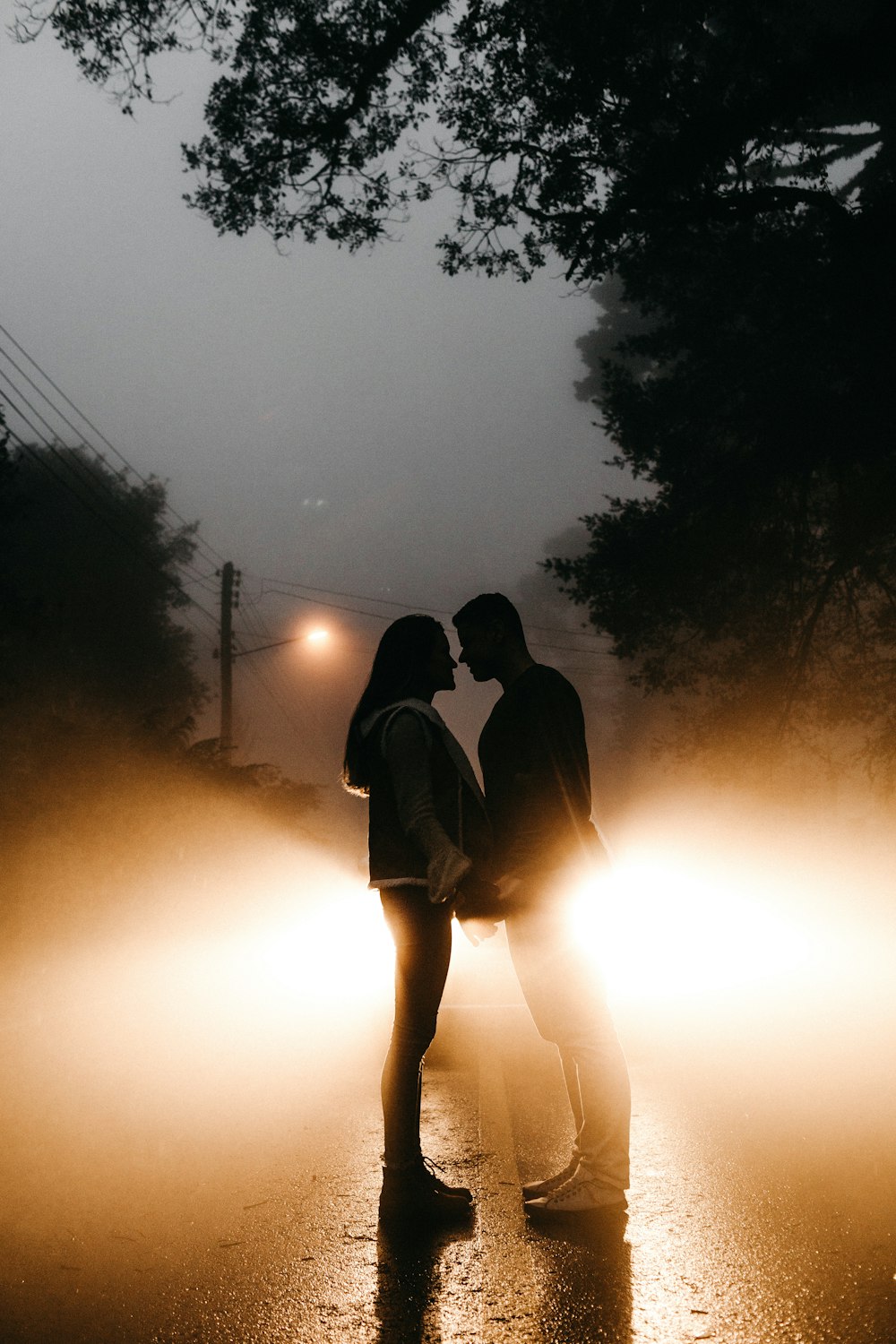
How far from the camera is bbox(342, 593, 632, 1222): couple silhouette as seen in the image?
400cm

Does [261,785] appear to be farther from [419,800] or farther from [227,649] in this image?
[419,800]

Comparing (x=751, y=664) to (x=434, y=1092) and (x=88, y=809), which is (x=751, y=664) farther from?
(x=434, y=1092)

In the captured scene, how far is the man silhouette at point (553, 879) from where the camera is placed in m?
4.02

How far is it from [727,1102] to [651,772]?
200ft

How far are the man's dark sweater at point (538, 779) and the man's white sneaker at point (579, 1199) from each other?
42.3 inches

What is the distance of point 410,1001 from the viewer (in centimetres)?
404

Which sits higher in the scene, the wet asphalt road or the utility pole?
the utility pole

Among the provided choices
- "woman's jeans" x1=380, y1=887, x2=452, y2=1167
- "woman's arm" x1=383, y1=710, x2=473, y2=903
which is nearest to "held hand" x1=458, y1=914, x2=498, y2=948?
"woman's jeans" x1=380, y1=887, x2=452, y2=1167

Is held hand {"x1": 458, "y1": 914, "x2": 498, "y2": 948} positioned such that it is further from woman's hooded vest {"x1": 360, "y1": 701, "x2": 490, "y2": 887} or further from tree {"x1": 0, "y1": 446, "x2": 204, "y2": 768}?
tree {"x1": 0, "y1": 446, "x2": 204, "y2": 768}

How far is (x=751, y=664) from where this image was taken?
67.9 ft

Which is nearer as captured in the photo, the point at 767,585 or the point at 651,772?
the point at 767,585

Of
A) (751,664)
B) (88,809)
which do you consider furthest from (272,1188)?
(751,664)

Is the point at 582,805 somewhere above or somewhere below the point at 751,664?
below

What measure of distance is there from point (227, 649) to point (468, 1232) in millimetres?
25038
